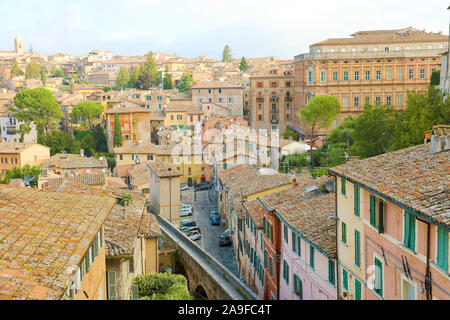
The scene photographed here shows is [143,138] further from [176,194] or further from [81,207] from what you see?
[81,207]

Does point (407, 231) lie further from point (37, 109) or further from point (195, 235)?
point (37, 109)

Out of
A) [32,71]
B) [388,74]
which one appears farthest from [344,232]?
[32,71]

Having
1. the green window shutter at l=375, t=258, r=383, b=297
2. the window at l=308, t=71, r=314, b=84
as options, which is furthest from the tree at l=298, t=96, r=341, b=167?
Result: the green window shutter at l=375, t=258, r=383, b=297

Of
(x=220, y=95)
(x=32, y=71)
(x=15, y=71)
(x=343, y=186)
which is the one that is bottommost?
(x=343, y=186)

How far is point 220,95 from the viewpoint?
6081 centimetres

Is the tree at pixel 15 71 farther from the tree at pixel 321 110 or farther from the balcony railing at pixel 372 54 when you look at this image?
the tree at pixel 321 110

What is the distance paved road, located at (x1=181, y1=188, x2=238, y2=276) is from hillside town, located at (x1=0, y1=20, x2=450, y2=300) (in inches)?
5.9

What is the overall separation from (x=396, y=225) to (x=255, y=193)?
37.7 ft

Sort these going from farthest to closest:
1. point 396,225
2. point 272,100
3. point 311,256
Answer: point 272,100, point 311,256, point 396,225

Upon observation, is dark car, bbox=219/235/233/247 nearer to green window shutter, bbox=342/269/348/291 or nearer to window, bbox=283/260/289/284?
window, bbox=283/260/289/284

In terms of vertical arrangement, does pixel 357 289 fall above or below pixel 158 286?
above

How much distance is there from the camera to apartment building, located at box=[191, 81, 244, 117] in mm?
60469
